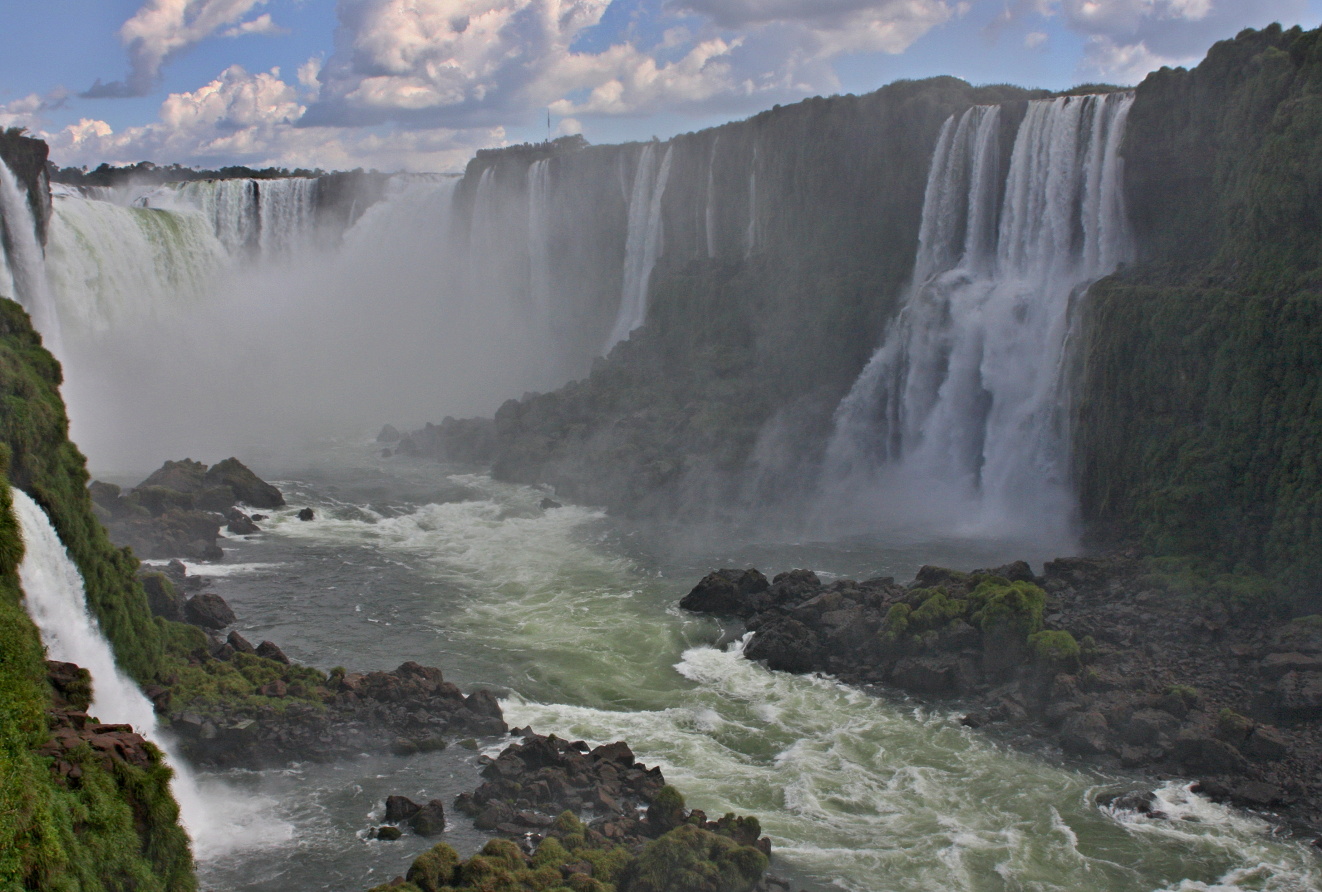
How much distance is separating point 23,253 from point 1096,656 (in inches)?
1255

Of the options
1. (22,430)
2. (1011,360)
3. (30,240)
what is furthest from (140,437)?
(1011,360)

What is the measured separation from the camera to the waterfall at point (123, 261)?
150ft

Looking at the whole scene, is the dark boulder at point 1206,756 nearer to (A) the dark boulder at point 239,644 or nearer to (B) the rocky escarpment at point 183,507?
(A) the dark boulder at point 239,644

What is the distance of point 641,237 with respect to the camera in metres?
49.9

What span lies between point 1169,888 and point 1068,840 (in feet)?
4.95

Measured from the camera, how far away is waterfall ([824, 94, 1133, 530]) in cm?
3150

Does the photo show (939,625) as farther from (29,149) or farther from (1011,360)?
(29,149)

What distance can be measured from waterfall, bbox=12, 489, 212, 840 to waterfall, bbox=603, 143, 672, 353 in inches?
1281

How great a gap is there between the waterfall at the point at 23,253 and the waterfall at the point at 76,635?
18.8 m

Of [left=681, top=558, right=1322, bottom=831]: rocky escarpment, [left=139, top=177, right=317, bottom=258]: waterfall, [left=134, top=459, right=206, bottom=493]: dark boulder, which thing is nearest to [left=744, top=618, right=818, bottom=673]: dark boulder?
[left=681, top=558, right=1322, bottom=831]: rocky escarpment

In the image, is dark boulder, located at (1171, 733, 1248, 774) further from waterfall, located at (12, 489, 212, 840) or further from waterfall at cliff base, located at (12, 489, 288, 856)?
waterfall, located at (12, 489, 212, 840)

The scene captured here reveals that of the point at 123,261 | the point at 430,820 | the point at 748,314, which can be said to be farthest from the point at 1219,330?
the point at 123,261

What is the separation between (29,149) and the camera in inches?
1373

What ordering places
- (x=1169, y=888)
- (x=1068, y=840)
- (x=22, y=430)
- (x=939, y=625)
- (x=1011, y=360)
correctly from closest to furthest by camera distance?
(x=1169, y=888)
(x=1068, y=840)
(x=22, y=430)
(x=939, y=625)
(x=1011, y=360)
